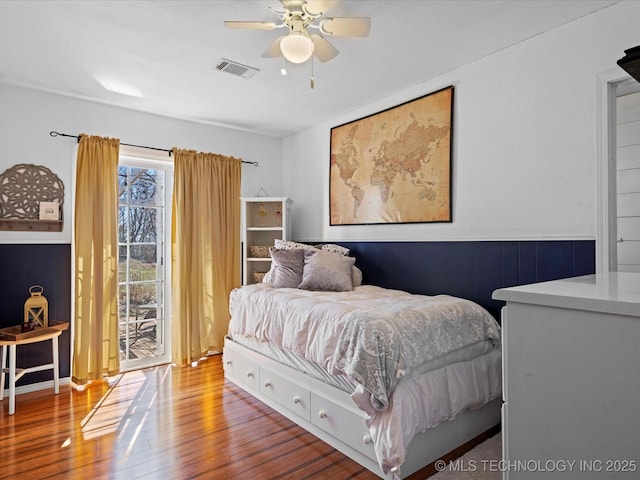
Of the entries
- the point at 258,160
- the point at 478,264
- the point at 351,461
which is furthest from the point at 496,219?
the point at 258,160

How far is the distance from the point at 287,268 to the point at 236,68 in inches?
66.8

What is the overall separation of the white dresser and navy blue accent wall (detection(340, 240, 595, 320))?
160cm

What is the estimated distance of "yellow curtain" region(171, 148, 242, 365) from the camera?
3859 mm

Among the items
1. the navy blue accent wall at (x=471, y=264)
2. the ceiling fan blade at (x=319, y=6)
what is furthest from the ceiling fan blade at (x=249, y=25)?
the navy blue accent wall at (x=471, y=264)

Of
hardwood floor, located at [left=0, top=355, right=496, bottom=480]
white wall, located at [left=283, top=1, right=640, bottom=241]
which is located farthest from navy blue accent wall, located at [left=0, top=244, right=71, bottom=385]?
white wall, located at [left=283, top=1, right=640, bottom=241]

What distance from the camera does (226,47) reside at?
256 centimetres

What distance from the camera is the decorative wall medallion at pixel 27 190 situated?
10.1 feet

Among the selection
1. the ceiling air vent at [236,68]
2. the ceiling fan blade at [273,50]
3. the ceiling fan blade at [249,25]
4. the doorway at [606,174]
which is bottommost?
the doorway at [606,174]

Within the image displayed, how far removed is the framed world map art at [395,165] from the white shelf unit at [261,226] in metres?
0.58

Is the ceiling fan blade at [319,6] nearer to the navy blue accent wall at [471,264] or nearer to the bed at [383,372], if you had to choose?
the bed at [383,372]

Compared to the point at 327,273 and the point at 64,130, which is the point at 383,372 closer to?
the point at 327,273

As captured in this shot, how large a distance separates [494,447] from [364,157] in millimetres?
2559

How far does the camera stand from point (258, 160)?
15.1 feet

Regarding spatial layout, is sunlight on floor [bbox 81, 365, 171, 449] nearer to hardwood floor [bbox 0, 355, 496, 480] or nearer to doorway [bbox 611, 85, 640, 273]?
hardwood floor [bbox 0, 355, 496, 480]
